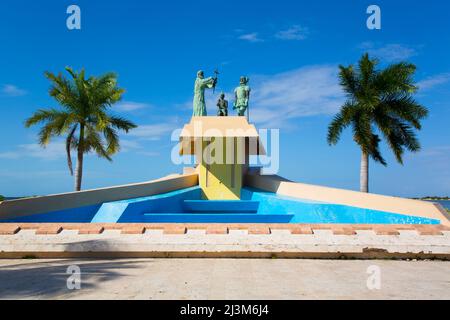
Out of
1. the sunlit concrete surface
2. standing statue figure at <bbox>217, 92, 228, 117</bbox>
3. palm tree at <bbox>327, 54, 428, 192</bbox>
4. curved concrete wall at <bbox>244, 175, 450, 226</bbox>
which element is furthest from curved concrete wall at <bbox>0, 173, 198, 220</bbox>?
palm tree at <bbox>327, 54, 428, 192</bbox>

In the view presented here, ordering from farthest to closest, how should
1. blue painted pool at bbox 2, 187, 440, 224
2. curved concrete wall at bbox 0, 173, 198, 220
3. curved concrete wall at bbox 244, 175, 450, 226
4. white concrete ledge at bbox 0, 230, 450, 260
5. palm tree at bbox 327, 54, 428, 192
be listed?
palm tree at bbox 327, 54, 428, 192 < blue painted pool at bbox 2, 187, 440, 224 < curved concrete wall at bbox 0, 173, 198, 220 < curved concrete wall at bbox 244, 175, 450, 226 < white concrete ledge at bbox 0, 230, 450, 260

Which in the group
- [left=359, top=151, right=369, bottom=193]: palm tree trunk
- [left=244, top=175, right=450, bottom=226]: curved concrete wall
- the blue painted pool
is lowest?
the blue painted pool

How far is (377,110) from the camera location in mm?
18875

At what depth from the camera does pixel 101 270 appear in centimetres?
501

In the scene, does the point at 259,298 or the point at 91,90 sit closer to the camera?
the point at 259,298

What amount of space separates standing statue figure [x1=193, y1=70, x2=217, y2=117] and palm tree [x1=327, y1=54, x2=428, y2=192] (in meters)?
7.74

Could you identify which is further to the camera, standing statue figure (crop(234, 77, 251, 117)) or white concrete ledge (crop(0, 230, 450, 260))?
standing statue figure (crop(234, 77, 251, 117))

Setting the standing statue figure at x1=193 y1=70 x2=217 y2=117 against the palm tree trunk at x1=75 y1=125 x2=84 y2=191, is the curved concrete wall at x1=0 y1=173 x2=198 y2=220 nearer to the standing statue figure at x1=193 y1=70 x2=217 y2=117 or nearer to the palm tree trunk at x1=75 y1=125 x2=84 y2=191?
the standing statue figure at x1=193 y1=70 x2=217 y2=117

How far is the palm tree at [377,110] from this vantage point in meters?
18.4

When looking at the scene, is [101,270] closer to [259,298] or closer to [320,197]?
[259,298]

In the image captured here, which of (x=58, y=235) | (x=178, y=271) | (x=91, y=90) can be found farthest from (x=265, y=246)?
(x=91, y=90)

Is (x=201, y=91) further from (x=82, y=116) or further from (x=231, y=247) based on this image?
(x=231, y=247)

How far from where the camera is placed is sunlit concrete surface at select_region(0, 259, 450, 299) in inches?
150

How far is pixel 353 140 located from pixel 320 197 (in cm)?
775
